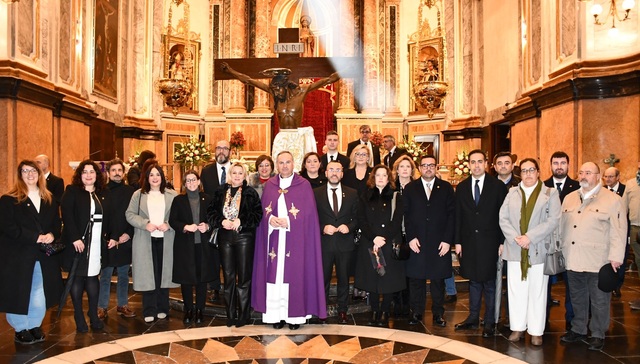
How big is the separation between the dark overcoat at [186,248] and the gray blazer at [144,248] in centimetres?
15

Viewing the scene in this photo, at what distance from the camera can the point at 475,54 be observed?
1677 centimetres

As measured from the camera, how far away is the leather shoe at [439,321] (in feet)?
20.3

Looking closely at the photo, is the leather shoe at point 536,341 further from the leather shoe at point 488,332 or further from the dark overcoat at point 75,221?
the dark overcoat at point 75,221

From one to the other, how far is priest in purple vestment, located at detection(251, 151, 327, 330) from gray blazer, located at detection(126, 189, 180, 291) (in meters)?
1.10

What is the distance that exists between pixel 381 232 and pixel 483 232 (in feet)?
3.61

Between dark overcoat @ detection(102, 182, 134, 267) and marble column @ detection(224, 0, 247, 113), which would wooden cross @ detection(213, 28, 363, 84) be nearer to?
dark overcoat @ detection(102, 182, 134, 267)

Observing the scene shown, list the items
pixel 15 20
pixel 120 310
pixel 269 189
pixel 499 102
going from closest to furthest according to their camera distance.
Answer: pixel 269 189
pixel 120 310
pixel 15 20
pixel 499 102

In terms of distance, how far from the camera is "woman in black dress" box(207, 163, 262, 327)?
591cm

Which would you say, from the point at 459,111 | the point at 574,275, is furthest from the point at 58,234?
the point at 459,111

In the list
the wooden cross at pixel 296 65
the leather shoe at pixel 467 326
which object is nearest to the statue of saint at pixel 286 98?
the wooden cross at pixel 296 65

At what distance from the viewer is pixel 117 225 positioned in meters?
6.38

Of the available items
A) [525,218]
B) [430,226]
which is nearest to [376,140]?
[430,226]

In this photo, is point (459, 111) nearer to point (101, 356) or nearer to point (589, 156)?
point (589, 156)

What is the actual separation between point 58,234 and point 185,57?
46.4 ft
